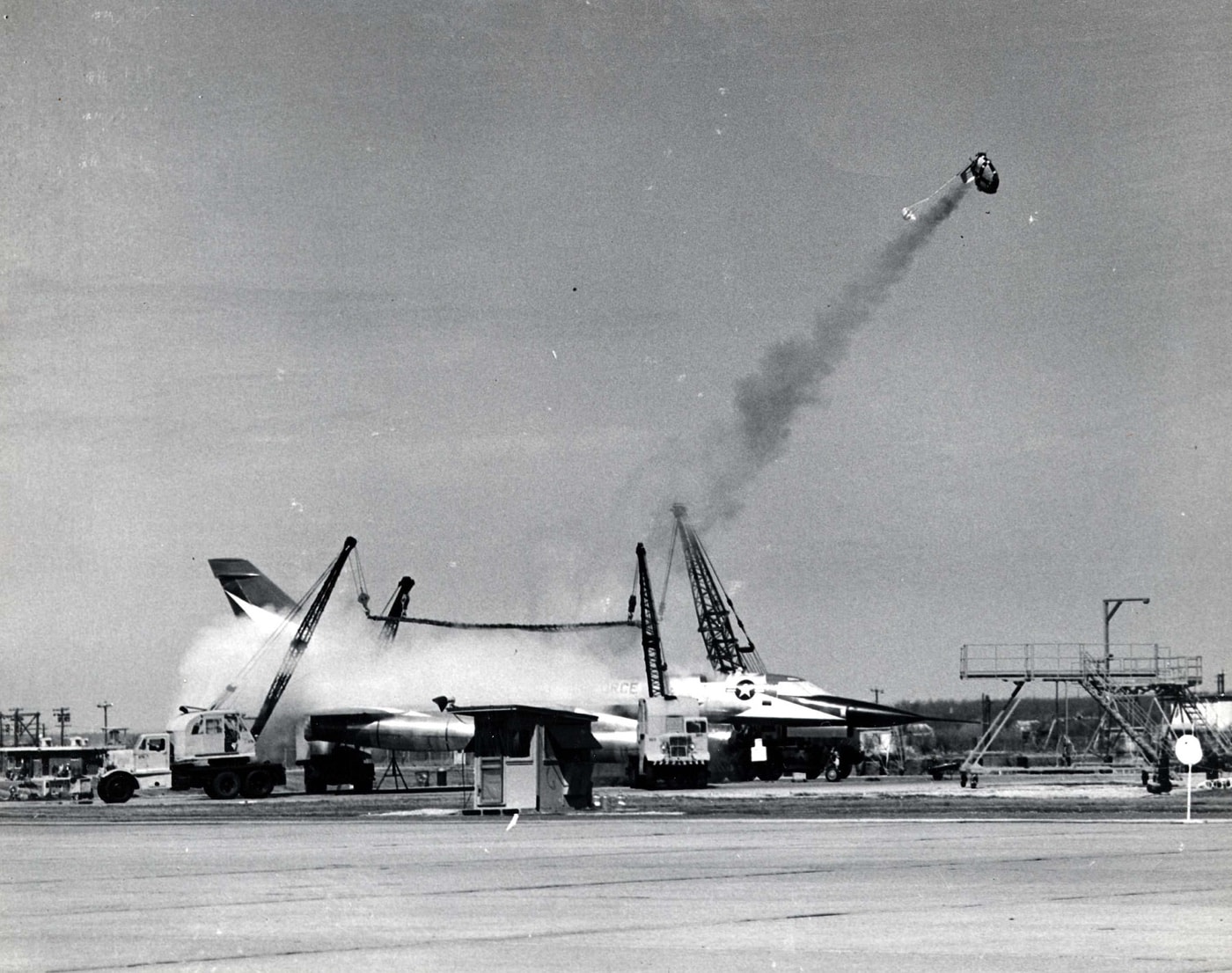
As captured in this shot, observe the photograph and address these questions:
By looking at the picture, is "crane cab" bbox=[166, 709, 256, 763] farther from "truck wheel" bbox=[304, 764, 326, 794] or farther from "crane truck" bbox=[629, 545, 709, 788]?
"crane truck" bbox=[629, 545, 709, 788]

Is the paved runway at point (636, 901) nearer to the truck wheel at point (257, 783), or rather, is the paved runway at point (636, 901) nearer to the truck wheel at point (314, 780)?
the truck wheel at point (257, 783)

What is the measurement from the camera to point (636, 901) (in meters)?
14.5

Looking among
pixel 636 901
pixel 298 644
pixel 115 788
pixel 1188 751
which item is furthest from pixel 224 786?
pixel 636 901

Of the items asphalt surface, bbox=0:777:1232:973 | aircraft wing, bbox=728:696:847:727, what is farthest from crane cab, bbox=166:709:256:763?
asphalt surface, bbox=0:777:1232:973

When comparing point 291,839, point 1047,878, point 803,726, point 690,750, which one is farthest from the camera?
point 803,726

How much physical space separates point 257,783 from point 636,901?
36.2 m

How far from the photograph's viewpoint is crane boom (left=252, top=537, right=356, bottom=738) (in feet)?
205

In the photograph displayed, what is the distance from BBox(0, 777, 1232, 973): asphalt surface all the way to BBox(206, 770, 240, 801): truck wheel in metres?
18.8

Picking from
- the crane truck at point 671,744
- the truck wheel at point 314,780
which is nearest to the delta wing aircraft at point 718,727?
the truck wheel at point 314,780

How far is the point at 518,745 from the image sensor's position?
34.4 metres

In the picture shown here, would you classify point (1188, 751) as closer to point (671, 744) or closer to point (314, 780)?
point (671, 744)

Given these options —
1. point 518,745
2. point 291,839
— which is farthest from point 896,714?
point 291,839

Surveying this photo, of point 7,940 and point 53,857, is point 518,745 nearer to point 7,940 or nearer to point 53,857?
point 53,857

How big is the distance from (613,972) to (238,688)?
5547 centimetres
